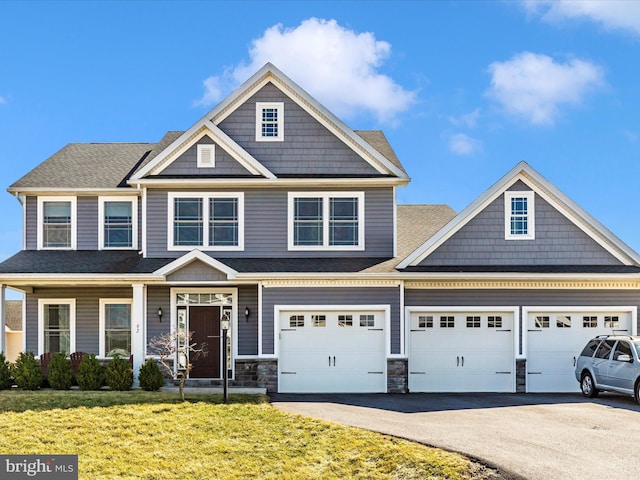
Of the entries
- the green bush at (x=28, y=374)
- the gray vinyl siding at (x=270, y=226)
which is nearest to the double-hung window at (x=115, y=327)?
the gray vinyl siding at (x=270, y=226)

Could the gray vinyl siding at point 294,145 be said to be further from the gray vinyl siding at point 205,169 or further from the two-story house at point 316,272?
the gray vinyl siding at point 205,169

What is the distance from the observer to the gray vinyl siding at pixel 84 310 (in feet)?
70.8

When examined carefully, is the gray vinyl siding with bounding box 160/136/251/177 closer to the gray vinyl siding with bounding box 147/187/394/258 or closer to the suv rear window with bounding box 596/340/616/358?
the gray vinyl siding with bounding box 147/187/394/258

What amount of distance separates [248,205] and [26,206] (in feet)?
22.9

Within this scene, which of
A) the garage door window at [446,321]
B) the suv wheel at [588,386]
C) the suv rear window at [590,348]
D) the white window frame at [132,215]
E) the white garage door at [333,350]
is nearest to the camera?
the suv wheel at [588,386]

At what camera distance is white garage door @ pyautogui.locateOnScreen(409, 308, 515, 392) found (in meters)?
20.3

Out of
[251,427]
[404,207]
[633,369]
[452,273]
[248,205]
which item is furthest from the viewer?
[404,207]

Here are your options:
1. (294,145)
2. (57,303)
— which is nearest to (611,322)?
(294,145)

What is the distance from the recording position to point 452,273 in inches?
784

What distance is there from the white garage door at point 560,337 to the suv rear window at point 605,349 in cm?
174

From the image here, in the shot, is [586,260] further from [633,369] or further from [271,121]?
[271,121]

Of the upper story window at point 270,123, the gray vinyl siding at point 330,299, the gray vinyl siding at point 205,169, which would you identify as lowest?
the gray vinyl siding at point 330,299

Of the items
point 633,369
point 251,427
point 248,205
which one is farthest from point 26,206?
point 633,369

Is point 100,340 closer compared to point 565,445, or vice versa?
point 565,445
